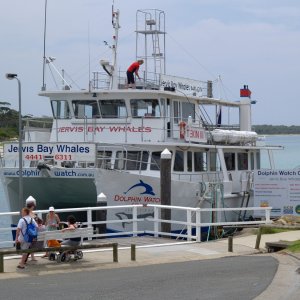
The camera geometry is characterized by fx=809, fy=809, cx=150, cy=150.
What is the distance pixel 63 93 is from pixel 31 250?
42.1 ft

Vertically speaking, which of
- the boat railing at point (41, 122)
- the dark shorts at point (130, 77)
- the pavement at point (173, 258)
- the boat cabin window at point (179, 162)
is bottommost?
the pavement at point (173, 258)

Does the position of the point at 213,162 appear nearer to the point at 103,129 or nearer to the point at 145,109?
the point at 145,109

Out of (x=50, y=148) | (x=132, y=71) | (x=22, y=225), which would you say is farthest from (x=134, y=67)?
(x=22, y=225)

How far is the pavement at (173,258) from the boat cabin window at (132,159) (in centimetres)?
558

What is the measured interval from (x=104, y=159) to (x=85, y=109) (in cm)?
301

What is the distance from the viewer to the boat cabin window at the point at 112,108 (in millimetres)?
26234

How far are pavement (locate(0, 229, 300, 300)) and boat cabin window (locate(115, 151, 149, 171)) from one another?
558cm

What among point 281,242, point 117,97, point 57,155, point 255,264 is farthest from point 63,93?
point 255,264

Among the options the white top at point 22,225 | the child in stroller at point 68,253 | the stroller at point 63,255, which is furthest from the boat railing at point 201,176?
the white top at point 22,225

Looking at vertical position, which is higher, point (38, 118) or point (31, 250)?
point (38, 118)

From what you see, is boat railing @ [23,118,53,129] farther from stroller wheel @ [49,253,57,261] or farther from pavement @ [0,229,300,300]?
stroller wheel @ [49,253,57,261]

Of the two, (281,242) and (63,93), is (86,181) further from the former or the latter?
(281,242)

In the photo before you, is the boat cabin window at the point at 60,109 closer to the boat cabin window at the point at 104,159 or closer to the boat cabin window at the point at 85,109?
the boat cabin window at the point at 85,109

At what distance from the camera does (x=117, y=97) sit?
26078 millimetres
